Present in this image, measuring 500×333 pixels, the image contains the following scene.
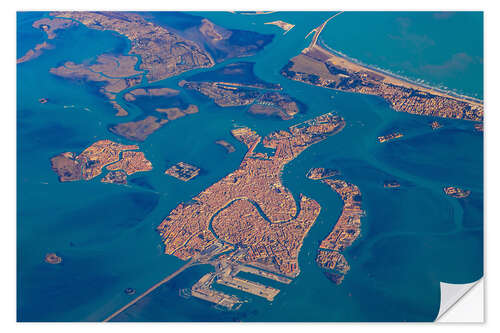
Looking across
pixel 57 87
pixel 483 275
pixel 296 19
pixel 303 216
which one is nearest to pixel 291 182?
pixel 303 216

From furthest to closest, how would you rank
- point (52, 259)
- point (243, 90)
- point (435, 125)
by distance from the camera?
1. point (243, 90)
2. point (435, 125)
3. point (52, 259)

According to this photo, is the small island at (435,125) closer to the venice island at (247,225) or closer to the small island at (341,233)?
the venice island at (247,225)

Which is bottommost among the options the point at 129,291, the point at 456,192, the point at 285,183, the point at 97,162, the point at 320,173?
the point at 129,291

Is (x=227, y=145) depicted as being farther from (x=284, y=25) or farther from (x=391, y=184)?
(x=284, y=25)

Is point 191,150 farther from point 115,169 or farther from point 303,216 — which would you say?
point 303,216

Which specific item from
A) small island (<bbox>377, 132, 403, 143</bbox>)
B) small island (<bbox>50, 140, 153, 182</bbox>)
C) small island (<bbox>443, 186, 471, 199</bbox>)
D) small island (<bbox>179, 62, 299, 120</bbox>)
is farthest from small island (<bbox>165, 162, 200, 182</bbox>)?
small island (<bbox>443, 186, 471, 199</bbox>)

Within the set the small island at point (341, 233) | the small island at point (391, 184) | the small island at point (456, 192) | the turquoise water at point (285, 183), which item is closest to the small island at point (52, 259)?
the turquoise water at point (285, 183)

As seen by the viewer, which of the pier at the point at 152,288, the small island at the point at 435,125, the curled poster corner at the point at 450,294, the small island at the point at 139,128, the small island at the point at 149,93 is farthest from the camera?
the small island at the point at 149,93

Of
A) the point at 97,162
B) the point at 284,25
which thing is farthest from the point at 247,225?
the point at 284,25
